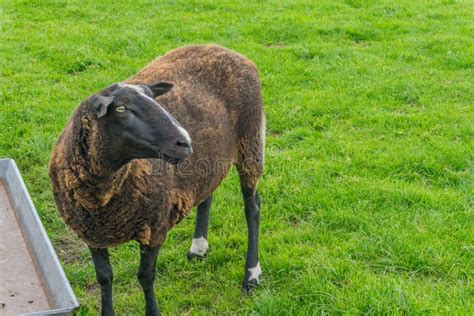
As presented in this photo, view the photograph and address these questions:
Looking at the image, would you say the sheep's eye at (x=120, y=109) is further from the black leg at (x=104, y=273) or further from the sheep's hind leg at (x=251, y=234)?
the sheep's hind leg at (x=251, y=234)

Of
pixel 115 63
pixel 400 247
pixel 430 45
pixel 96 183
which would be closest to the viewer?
pixel 96 183

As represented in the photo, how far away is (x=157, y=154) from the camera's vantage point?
3.43 metres

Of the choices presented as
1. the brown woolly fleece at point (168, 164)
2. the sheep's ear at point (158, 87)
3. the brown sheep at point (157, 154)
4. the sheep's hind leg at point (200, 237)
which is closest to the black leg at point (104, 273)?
the brown sheep at point (157, 154)

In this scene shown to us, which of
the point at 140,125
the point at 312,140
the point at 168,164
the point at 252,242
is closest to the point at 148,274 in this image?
the point at 168,164

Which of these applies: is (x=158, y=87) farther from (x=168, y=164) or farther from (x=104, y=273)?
(x=104, y=273)

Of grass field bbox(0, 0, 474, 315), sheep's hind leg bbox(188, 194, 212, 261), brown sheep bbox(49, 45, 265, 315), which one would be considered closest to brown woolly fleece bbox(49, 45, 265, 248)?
brown sheep bbox(49, 45, 265, 315)

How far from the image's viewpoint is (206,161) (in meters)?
4.39

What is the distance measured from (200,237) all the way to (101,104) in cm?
221

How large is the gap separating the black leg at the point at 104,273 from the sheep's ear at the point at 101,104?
1.19 metres

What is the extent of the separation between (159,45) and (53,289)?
6163mm

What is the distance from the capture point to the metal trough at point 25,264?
14.6 ft

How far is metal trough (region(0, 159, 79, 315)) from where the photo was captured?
445 cm

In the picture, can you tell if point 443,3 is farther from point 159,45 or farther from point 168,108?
point 168,108

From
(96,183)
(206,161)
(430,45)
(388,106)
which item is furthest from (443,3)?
(96,183)
